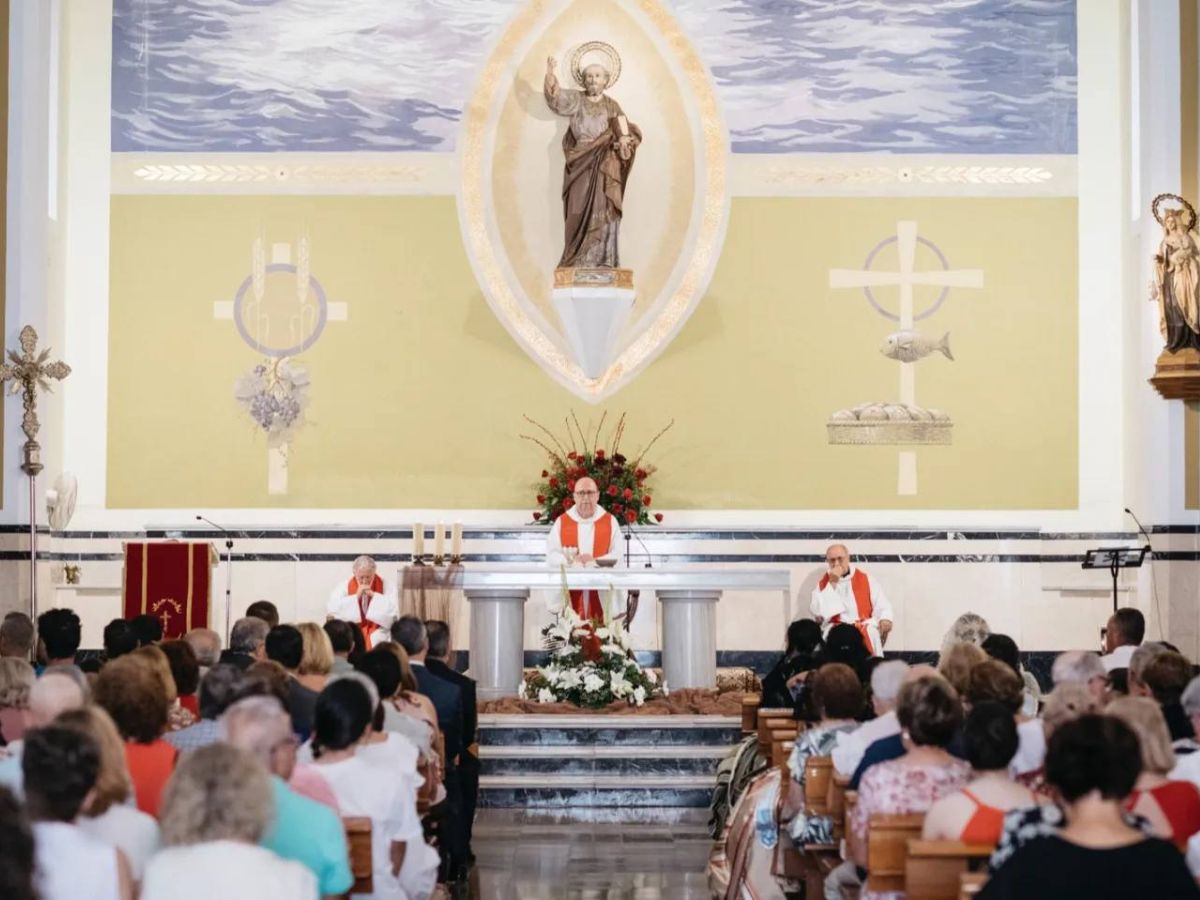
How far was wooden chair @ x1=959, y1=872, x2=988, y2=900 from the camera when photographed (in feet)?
15.6

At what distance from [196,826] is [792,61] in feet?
42.5

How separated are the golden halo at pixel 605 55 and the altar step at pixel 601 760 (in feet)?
20.5

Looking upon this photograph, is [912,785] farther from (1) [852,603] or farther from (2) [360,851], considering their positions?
(1) [852,603]

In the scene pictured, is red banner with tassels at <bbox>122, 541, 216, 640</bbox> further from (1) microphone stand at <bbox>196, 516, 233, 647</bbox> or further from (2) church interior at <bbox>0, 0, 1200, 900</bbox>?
(2) church interior at <bbox>0, 0, 1200, 900</bbox>

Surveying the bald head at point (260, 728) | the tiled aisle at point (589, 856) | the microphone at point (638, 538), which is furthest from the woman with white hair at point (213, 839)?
the microphone at point (638, 538)

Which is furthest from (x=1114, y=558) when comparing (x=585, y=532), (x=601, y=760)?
(x=601, y=760)

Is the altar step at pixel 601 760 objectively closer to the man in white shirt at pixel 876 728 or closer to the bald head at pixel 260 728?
the man in white shirt at pixel 876 728

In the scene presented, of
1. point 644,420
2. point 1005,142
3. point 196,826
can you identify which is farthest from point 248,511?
point 196,826

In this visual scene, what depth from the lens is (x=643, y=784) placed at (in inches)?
453

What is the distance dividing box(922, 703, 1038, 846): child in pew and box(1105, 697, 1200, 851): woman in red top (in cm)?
32

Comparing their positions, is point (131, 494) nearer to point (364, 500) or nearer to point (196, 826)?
point (364, 500)

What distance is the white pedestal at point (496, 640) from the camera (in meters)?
13.2

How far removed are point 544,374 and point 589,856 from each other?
6.87m

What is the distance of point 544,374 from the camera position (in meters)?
16.1
